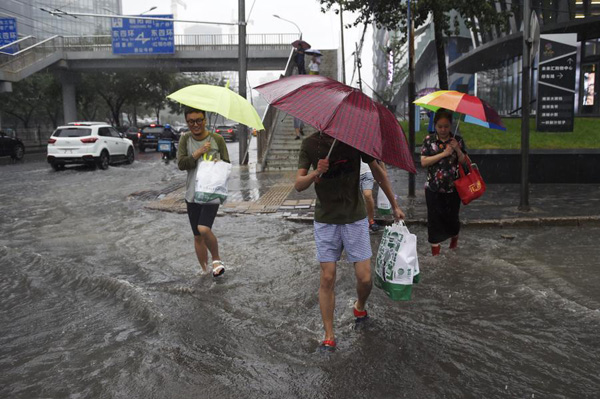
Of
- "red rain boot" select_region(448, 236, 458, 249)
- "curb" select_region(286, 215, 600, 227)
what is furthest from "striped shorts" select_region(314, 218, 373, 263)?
"curb" select_region(286, 215, 600, 227)

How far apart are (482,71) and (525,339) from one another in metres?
34.7

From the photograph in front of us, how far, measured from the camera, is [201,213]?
557cm

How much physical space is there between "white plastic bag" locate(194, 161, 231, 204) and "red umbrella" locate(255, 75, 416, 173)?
1.61m

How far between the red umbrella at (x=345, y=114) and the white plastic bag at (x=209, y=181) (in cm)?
161

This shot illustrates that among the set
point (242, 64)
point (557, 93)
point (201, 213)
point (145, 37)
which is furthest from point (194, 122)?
point (145, 37)

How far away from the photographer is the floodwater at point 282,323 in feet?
11.4

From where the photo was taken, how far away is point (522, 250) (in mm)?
6816

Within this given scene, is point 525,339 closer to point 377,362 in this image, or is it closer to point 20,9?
point 377,362

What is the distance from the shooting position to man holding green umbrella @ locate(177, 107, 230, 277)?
17.4 feet

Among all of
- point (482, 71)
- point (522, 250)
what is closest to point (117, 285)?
point (522, 250)

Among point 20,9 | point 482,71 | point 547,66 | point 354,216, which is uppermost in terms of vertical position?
point 20,9

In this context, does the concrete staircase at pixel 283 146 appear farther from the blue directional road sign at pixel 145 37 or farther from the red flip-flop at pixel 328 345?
the blue directional road sign at pixel 145 37

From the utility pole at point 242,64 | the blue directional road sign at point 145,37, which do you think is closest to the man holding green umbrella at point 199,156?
the utility pole at point 242,64

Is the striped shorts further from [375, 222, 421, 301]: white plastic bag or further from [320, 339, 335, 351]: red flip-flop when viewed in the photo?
[320, 339, 335, 351]: red flip-flop
